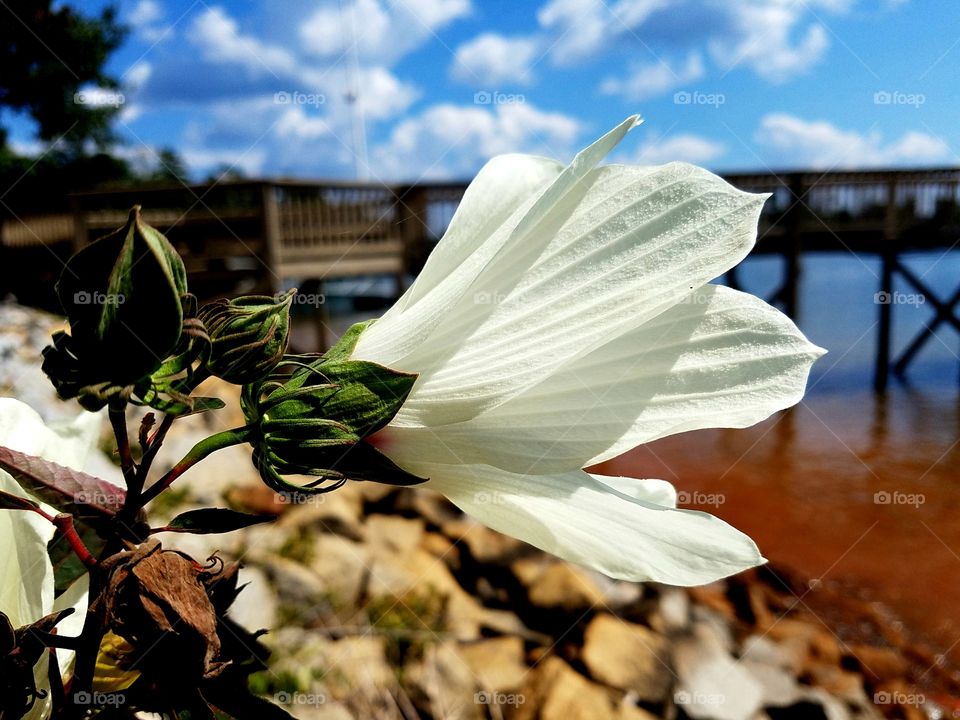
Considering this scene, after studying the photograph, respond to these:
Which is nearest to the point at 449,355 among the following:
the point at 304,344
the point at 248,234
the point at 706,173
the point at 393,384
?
the point at 393,384

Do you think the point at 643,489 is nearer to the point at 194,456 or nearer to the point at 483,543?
the point at 194,456

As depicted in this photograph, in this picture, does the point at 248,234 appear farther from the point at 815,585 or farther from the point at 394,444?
the point at 394,444

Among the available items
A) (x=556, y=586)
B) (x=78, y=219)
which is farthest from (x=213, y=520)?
(x=78, y=219)

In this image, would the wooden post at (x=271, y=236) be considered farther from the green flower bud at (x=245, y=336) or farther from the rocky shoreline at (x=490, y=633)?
the green flower bud at (x=245, y=336)

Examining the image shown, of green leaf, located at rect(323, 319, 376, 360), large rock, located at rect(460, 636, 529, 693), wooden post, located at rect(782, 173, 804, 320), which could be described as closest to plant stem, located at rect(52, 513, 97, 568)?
green leaf, located at rect(323, 319, 376, 360)

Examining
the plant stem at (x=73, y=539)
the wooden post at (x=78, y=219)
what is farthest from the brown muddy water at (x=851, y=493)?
the wooden post at (x=78, y=219)

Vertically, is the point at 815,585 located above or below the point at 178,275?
below
